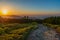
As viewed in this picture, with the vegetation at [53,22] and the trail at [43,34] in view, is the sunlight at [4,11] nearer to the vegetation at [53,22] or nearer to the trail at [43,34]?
the trail at [43,34]

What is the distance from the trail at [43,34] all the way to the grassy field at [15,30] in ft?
0.35

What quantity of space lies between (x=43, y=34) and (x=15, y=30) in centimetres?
67

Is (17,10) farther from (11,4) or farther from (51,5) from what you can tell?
(51,5)

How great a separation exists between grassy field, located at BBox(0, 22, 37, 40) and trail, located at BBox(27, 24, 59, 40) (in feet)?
0.35

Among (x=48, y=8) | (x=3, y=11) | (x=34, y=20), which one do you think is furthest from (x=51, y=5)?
(x=3, y=11)

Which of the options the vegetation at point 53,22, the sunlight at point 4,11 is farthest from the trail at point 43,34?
the sunlight at point 4,11

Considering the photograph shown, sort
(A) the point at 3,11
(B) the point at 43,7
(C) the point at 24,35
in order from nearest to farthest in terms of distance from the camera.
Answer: (C) the point at 24,35, (A) the point at 3,11, (B) the point at 43,7

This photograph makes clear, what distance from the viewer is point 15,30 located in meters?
2.92

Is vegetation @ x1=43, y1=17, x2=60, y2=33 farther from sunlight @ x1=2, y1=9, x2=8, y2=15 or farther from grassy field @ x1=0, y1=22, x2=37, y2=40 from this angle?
sunlight @ x1=2, y1=9, x2=8, y2=15

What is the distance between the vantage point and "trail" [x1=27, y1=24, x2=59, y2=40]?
309 cm

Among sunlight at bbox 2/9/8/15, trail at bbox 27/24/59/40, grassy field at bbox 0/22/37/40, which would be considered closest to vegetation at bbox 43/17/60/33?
trail at bbox 27/24/59/40

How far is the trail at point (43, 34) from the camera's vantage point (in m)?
3.09

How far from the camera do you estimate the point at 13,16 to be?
3115mm

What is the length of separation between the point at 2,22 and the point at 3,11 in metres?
0.23
